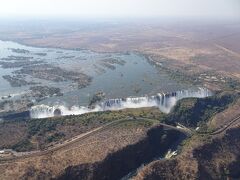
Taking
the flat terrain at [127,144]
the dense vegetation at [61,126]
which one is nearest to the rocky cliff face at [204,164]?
the flat terrain at [127,144]

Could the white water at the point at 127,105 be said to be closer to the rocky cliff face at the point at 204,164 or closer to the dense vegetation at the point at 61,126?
the dense vegetation at the point at 61,126

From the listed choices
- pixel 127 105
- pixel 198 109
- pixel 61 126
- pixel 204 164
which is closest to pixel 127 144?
pixel 204 164

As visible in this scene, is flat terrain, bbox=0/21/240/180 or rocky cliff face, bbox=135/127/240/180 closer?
flat terrain, bbox=0/21/240/180

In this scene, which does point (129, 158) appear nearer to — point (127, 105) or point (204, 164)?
point (204, 164)

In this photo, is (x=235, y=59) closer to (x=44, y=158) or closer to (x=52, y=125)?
(x=52, y=125)

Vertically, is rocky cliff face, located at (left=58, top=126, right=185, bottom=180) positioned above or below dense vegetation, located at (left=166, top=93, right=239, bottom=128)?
below

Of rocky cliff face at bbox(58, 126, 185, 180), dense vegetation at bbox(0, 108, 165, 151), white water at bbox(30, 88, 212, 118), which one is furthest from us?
white water at bbox(30, 88, 212, 118)

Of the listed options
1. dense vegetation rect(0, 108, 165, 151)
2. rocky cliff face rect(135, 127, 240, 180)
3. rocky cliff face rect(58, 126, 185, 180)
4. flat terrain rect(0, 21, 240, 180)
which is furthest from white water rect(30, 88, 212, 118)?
rocky cliff face rect(135, 127, 240, 180)

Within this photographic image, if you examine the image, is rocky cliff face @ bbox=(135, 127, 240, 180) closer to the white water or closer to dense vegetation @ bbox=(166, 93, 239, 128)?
dense vegetation @ bbox=(166, 93, 239, 128)

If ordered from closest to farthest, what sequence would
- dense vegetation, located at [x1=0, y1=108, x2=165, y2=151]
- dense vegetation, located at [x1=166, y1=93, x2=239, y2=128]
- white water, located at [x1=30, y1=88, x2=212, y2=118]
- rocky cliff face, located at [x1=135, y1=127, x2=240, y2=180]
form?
rocky cliff face, located at [x1=135, y1=127, x2=240, y2=180] → dense vegetation, located at [x1=0, y1=108, x2=165, y2=151] → dense vegetation, located at [x1=166, y1=93, x2=239, y2=128] → white water, located at [x1=30, y1=88, x2=212, y2=118]
